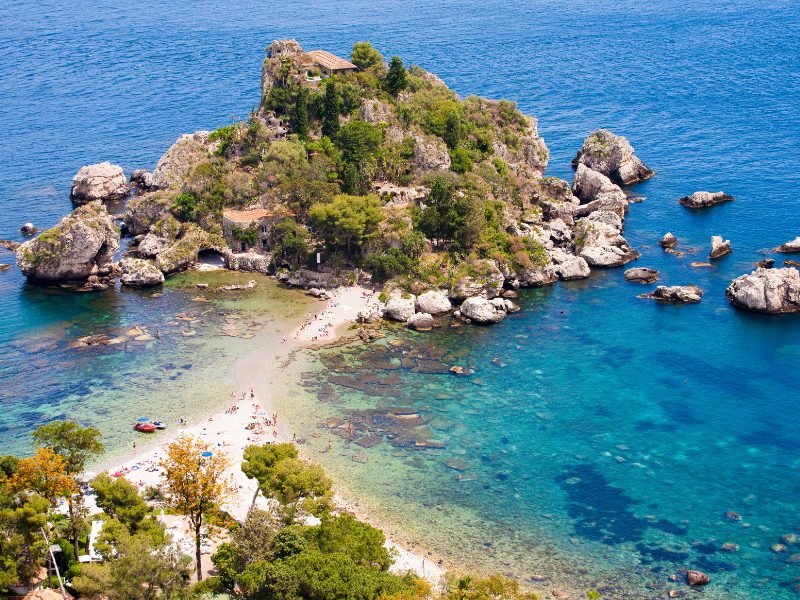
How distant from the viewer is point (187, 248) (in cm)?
10531

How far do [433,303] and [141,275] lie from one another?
34.5 m

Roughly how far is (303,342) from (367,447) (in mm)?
18870

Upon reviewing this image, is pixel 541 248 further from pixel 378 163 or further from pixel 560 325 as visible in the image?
pixel 378 163

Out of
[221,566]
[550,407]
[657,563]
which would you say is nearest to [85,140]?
[550,407]

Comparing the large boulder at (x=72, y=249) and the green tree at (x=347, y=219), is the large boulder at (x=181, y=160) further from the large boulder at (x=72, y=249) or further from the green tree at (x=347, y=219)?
the green tree at (x=347, y=219)

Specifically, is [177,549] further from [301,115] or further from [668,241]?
[668,241]

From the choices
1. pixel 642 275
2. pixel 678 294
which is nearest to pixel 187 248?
pixel 642 275

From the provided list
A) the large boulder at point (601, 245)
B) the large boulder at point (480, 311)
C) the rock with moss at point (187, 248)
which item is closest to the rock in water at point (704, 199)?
the large boulder at point (601, 245)

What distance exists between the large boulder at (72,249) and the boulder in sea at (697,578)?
72.7 metres

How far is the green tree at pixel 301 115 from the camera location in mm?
114250

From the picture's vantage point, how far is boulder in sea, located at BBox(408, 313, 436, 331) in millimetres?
92188

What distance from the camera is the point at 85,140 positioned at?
15350 centimetres

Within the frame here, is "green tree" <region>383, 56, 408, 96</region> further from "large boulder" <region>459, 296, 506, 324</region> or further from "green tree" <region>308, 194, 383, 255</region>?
"large boulder" <region>459, 296, 506, 324</region>

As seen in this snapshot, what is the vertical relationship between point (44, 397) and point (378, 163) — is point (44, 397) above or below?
below
